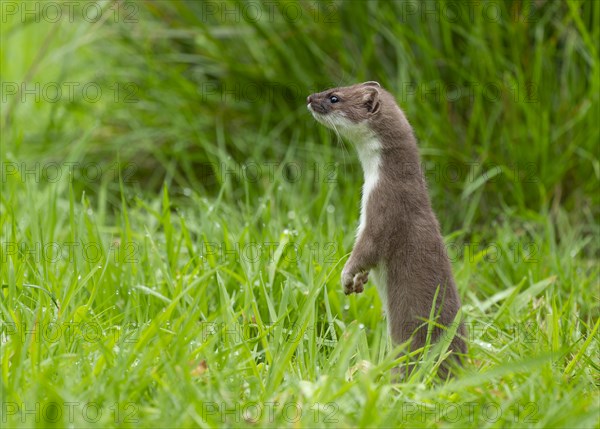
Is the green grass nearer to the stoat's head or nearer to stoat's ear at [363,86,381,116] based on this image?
the stoat's head

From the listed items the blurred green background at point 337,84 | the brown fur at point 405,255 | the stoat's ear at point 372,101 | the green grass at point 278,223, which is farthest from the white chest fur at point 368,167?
the blurred green background at point 337,84

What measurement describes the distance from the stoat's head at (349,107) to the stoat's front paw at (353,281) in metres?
0.71

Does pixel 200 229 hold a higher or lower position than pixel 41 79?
lower

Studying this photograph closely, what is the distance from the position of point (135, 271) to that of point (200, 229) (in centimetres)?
72

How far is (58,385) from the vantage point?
3.06 metres

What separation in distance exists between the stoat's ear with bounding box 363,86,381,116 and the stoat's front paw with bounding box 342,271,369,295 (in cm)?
79

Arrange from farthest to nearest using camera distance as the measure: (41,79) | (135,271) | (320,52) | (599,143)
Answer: (41,79) < (320,52) < (599,143) < (135,271)

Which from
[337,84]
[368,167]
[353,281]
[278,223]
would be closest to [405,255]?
[353,281]

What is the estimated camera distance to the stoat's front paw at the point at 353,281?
3898 millimetres

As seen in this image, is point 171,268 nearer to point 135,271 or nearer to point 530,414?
point 135,271

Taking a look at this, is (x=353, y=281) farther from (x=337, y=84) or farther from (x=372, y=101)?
(x=337, y=84)

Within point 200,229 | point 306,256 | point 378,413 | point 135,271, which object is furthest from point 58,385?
point 200,229

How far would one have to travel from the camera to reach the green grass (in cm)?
309

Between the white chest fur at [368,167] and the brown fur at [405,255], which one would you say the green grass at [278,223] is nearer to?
the brown fur at [405,255]
